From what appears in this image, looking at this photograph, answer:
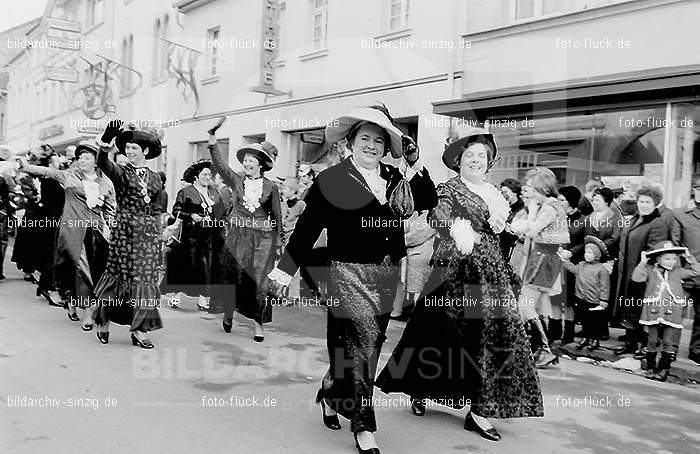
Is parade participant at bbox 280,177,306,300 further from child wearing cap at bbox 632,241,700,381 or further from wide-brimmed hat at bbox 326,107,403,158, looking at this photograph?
wide-brimmed hat at bbox 326,107,403,158

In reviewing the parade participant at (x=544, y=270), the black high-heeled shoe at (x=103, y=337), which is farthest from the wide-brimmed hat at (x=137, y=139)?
the parade participant at (x=544, y=270)

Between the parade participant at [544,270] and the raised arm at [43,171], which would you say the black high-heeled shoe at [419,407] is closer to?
the parade participant at [544,270]

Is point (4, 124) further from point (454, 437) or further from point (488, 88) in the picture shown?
point (454, 437)

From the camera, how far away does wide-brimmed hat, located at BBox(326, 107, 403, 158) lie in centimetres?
427

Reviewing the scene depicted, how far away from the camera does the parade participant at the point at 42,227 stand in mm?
8938

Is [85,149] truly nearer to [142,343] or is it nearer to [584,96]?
[142,343]

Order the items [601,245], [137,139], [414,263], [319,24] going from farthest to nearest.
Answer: [319,24] → [414,263] → [601,245] → [137,139]

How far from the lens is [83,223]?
25.8 ft

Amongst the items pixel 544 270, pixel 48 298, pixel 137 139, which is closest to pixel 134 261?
pixel 137 139

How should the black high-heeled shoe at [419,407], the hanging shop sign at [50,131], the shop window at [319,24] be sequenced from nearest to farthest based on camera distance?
the black high-heeled shoe at [419,407]
the shop window at [319,24]
the hanging shop sign at [50,131]

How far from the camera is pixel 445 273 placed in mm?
4660

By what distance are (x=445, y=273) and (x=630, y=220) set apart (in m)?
4.55

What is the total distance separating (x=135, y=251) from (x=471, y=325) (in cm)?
349

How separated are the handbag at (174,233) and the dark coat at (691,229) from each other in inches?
246
